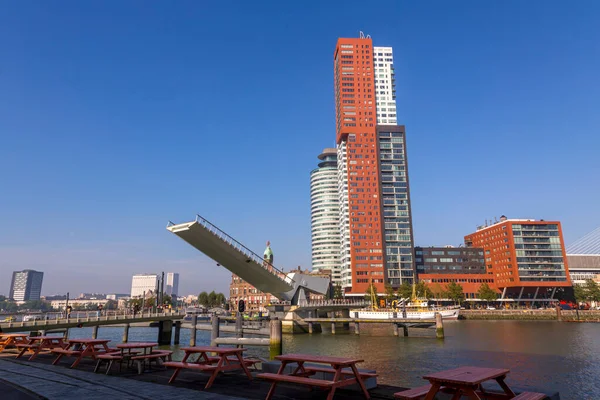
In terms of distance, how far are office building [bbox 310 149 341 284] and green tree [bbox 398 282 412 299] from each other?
4608 cm

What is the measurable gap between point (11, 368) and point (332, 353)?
23.3m

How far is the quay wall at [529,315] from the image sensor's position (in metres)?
80.3

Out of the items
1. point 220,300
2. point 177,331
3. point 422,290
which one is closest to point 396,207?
point 422,290

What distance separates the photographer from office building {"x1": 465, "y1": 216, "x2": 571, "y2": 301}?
10775 centimetres

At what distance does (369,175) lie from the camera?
120625 millimetres

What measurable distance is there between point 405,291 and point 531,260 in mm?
39917

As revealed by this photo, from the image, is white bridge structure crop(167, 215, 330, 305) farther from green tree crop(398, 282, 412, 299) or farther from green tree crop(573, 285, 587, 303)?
green tree crop(573, 285, 587, 303)

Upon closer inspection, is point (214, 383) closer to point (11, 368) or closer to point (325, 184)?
point (11, 368)

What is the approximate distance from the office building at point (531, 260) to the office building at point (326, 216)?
59.2 m

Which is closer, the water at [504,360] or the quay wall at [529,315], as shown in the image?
the water at [504,360]

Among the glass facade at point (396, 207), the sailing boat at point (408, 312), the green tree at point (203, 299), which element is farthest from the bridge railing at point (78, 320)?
the green tree at point (203, 299)

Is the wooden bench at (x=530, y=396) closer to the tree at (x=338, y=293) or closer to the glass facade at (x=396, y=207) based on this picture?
the glass facade at (x=396, y=207)

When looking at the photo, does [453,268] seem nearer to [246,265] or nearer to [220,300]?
[220,300]

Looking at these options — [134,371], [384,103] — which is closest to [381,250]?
[384,103]
